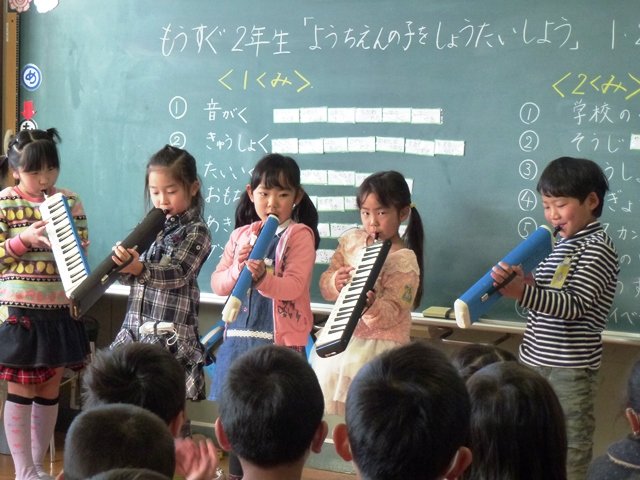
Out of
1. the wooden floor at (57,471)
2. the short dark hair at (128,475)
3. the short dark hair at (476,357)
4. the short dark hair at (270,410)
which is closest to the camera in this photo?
the short dark hair at (128,475)

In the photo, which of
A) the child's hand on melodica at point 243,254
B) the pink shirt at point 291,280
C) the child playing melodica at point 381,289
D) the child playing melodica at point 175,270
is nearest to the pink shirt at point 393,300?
the child playing melodica at point 381,289

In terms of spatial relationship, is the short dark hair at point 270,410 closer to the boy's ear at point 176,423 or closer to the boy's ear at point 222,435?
the boy's ear at point 222,435

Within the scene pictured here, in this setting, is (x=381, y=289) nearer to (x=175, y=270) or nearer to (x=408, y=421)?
(x=175, y=270)

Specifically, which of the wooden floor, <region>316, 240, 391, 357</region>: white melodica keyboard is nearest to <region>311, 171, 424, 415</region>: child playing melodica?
<region>316, 240, 391, 357</region>: white melodica keyboard

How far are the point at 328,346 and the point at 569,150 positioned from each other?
111 centimetres

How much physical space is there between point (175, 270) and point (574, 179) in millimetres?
1301

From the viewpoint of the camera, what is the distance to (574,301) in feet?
9.32

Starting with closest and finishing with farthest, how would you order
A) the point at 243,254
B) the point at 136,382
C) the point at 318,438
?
1. the point at 318,438
2. the point at 136,382
3. the point at 243,254

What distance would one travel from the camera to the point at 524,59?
328 cm

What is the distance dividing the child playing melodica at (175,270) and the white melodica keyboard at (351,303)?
0.50 m

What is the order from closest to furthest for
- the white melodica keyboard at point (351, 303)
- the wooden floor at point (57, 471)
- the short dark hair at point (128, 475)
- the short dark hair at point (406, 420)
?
the short dark hair at point (128, 475) < the short dark hair at point (406, 420) < the white melodica keyboard at point (351, 303) < the wooden floor at point (57, 471)

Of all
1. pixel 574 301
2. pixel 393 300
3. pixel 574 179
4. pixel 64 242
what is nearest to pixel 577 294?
pixel 574 301

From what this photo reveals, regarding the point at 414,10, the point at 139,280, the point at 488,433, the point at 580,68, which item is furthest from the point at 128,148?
the point at 488,433

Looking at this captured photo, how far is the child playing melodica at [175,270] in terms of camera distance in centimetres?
314
